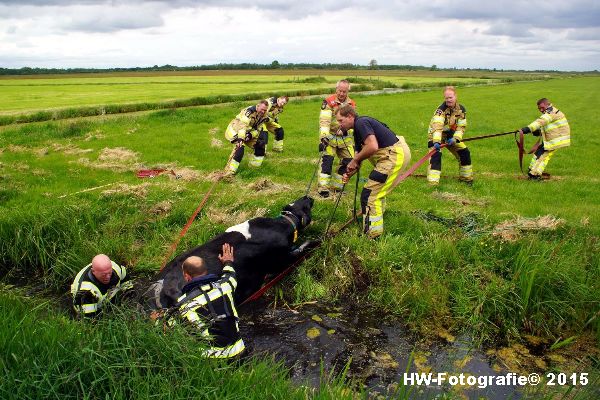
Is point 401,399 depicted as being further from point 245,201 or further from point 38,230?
point 38,230

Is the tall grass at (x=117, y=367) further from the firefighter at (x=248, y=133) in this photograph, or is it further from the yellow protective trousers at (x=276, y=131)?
Result: the yellow protective trousers at (x=276, y=131)

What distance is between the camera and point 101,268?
5.57 m

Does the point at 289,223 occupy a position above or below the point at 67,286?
above

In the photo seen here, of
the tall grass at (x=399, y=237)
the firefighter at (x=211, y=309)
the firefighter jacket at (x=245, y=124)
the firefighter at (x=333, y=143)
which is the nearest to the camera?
the firefighter at (x=211, y=309)

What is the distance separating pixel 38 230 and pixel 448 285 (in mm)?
6552

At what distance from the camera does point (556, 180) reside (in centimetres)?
1095

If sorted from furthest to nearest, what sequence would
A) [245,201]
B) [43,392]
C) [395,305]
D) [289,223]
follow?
[245,201]
[289,223]
[395,305]
[43,392]

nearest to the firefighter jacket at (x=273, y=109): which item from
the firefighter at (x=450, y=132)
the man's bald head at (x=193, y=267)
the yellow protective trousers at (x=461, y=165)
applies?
the firefighter at (x=450, y=132)

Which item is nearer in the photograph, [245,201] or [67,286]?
[67,286]

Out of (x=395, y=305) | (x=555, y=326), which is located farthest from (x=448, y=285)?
(x=555, y=326)

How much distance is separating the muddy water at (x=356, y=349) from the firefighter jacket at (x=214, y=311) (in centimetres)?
62

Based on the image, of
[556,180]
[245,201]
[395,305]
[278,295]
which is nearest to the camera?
[395,305]

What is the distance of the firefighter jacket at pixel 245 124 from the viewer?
1098 cm

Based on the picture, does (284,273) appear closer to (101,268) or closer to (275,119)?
(101,268)
